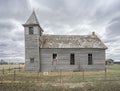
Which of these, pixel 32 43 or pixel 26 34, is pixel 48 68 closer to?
pixel 32 43

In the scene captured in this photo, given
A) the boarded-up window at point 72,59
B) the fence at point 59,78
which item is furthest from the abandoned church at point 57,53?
the fence at point 59,78

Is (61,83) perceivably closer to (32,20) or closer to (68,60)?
(68,60)

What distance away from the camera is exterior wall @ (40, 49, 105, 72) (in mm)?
26828

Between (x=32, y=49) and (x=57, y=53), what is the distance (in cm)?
411

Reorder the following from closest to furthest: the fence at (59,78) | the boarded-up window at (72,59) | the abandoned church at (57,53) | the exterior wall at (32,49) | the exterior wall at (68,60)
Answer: the fence at (59,78) < the exterior wall at (32,49) < the abandoned church at (57,53) < the exterior wall at (68,60) < the boarded-up window at (72,59)

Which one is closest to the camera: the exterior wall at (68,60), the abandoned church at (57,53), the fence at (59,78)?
the fence at (59,78)

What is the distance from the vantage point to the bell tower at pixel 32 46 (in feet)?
85.5

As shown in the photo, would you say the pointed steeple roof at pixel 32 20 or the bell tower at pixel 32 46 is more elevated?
the pointed steeple roof at pixel 32 20

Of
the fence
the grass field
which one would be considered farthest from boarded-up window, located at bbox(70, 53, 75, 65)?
the grass field

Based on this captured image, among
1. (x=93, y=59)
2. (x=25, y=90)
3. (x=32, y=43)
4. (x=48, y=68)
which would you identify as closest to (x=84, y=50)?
(x=93, y=59)

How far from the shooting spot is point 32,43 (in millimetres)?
26250

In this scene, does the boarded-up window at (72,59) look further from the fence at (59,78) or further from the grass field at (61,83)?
the grass field at (61,83)

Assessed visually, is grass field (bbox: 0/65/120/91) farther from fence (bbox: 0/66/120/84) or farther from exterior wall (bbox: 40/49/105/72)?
exterior wall (bbox: 40/49/105/72)

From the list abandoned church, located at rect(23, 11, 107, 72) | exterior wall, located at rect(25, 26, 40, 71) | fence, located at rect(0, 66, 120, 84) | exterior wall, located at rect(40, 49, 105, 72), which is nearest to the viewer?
fence, located at rect(0, 66, 120, 84)
